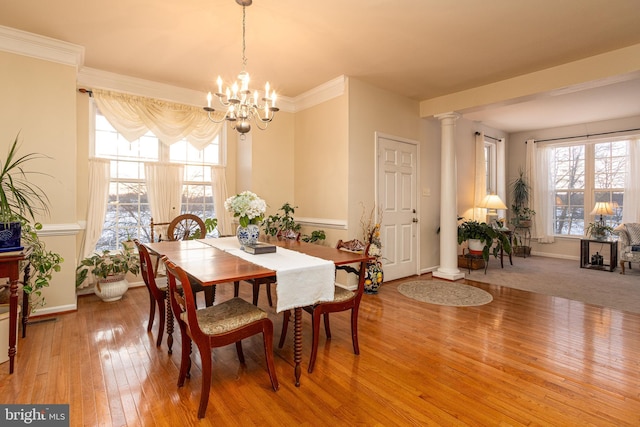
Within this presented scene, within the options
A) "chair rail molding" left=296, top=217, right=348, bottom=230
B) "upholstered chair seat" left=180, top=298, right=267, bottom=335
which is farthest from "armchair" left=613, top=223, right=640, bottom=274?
"upholstered chair seat" left=180, top=298, right=267, bottom=335

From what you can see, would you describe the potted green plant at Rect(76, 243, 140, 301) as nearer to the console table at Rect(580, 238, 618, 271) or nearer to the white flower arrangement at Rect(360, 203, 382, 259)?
the white flower arrangement at Rect(360, 203, 382, 259)

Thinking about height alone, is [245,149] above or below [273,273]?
above

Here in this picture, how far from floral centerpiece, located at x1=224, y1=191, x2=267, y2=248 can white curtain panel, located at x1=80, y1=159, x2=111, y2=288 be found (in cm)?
230

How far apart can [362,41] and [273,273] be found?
2409 mm

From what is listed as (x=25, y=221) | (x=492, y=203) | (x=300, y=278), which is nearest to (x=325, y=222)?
(x=300, y=278)

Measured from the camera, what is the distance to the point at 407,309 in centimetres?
350

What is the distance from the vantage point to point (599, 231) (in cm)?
567

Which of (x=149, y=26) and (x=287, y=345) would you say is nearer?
(x=287, y=345)

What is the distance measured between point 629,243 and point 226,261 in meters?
6.37

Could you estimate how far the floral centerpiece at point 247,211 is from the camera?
2482 millimetres

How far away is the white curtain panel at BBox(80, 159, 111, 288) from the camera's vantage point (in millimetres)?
3836

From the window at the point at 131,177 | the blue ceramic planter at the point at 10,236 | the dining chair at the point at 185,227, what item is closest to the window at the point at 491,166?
the window at the point at 131,177

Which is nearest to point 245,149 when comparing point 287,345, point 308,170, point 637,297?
point 308,170

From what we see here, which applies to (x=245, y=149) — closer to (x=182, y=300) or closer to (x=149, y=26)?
(x=149, y=26)
